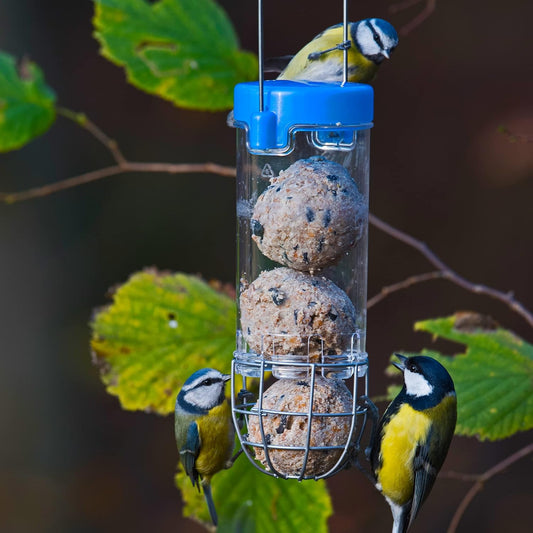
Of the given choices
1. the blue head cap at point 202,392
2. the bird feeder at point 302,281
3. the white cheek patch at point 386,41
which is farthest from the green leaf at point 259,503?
the white cheek patch at point 386,41

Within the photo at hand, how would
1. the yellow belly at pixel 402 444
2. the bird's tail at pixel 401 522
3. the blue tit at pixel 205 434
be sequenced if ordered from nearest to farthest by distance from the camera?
the yellow belly at pixel 402 444, the bird's tail at pixel 401 522, the blue tit at pixel 205 434

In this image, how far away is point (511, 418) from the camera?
2.43 metres

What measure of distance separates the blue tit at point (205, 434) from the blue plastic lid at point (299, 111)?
2.59ft

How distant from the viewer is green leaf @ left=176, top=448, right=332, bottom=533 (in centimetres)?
262

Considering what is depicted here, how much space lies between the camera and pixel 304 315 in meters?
2.11

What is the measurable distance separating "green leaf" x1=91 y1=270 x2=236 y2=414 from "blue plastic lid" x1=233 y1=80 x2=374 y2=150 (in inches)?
28.6

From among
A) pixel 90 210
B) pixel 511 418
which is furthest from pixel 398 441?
pixel 90 210

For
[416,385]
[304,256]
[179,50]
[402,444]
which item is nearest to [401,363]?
[416,385]

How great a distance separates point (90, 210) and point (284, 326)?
2.78m

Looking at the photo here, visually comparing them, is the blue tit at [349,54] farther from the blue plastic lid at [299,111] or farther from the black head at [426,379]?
the black head at [426,379]

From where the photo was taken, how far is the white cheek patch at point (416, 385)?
89.4 inches

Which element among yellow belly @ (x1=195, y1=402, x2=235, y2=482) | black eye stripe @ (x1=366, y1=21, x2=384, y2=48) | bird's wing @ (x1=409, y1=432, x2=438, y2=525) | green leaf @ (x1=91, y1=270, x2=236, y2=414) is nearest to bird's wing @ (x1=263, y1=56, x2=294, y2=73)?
black eye stripe @ (x1=366, y1=21, x2=384, y2=48)

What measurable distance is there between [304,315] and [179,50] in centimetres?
106

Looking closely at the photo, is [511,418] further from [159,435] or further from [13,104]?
[159,435]
